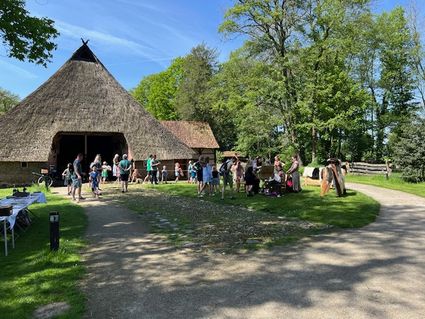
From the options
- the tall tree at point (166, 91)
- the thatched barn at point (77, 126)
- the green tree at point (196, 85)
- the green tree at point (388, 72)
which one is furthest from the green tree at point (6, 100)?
the green tree at point (388, 72)

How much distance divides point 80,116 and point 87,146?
418 centimetres

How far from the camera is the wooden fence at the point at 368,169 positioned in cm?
2498

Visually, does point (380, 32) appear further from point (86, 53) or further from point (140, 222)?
point (140, 222)

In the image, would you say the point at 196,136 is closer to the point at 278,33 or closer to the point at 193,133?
the point at 193,133

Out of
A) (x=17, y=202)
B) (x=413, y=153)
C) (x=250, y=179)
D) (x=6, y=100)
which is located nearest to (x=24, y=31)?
(x=17, y=202)

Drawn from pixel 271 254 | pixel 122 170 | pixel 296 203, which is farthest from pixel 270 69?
pixel 271 254

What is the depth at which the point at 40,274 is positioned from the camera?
6.04 m

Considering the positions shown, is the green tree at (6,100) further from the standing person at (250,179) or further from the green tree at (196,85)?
the standing person at (250,179)

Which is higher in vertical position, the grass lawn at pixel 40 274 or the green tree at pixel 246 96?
the green tree at pixel 246 96

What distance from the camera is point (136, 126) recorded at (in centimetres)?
2681

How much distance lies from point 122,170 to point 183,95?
28.4 m

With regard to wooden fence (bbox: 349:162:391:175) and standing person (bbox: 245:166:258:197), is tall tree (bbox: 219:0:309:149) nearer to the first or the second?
wooden fence (bbox: 349:162:391:175)

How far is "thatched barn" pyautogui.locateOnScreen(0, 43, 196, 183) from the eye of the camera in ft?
77.0

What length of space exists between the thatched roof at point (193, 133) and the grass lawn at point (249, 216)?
68.6 ft
